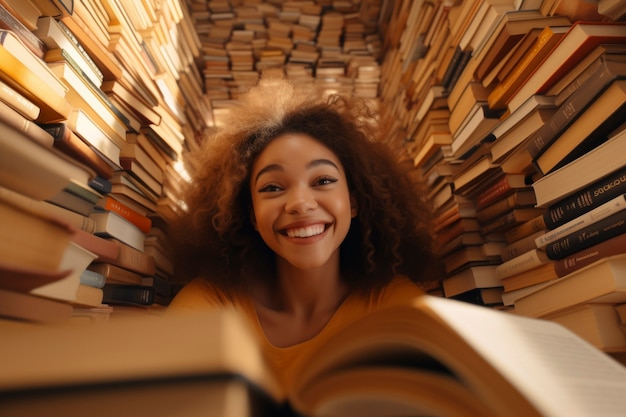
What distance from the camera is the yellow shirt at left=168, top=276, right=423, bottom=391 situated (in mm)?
1238

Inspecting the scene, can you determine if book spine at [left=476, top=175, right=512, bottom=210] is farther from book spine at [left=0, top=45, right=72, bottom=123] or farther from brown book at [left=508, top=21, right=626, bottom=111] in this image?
book spine at [left=0, top=45, right=72, bottom=123]

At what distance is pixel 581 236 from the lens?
1.00 metres

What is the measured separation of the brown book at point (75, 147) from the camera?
1094 mm

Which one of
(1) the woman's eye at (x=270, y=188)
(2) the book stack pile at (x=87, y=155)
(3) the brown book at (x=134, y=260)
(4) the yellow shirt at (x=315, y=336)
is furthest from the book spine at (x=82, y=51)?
(4) the yellow shirt at (x=315, y=336)

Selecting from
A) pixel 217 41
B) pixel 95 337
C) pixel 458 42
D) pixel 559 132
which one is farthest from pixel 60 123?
pixel 217 41

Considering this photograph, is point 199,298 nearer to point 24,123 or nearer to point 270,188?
point 270,188

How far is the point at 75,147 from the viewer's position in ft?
3.79

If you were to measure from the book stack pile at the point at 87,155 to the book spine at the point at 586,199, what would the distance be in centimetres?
102

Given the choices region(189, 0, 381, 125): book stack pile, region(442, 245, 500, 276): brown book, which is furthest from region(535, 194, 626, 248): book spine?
region(189, 0, 381, 125): book stack pile

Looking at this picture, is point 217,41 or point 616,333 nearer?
point 616,333

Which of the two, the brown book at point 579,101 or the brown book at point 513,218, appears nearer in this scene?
the brown book at point 579,101

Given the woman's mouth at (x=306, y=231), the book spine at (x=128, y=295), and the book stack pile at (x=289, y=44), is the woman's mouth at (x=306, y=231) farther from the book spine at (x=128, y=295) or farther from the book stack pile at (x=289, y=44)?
the book stack pile at (x=289, y=44)

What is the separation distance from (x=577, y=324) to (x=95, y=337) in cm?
102

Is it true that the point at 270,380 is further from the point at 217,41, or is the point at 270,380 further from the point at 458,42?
the point at 217,41
